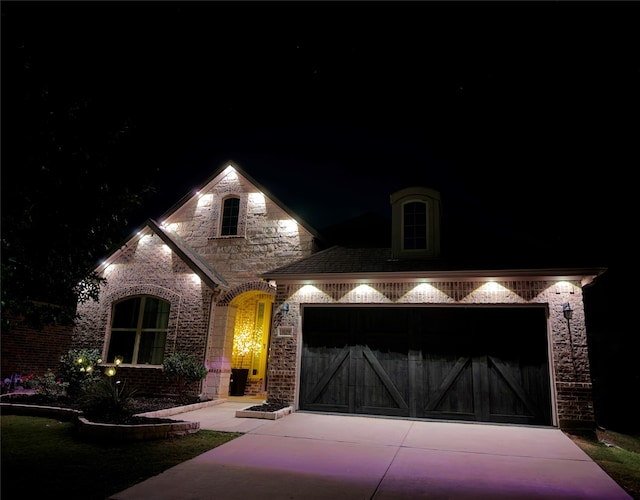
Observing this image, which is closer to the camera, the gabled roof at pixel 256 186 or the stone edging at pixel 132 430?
the stone edging at pixel 132 430

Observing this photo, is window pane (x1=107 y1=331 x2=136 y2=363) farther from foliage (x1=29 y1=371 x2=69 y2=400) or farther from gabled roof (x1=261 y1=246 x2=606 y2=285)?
gabled roof (x1=261 y1=246 x2=606 y2=285)

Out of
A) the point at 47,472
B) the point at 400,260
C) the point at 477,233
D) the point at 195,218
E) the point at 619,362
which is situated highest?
the point at 195,218

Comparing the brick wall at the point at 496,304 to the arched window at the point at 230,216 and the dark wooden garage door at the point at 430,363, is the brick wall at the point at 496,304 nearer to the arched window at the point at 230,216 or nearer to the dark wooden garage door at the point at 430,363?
the dark wooden garage door at the point at 430,363

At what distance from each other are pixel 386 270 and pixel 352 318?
154 cm

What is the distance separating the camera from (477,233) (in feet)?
37.7

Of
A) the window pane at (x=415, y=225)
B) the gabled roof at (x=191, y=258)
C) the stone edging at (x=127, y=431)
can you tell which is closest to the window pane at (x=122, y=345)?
the gabled roof at (x=191, y=258)

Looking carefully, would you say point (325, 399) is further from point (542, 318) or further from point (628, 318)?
point (628, 318)

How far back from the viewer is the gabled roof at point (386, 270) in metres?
9.01

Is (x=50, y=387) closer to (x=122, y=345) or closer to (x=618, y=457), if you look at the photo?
(x=122, y=345)

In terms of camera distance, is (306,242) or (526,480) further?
(306,242)

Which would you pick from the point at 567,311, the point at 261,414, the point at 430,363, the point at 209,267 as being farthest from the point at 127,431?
the point at 567,311

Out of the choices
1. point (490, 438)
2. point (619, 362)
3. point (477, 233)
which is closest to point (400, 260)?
point (477, 233)

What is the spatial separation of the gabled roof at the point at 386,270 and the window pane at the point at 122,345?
5587 mm

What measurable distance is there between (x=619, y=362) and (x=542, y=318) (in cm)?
832
